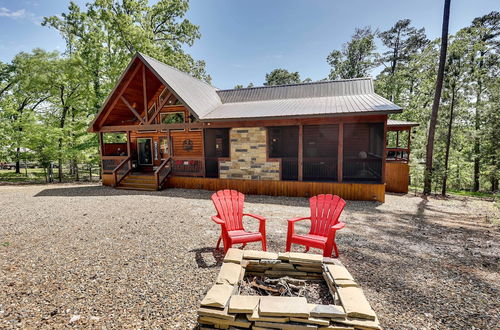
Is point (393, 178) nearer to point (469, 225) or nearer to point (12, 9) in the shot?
point (469, 225)

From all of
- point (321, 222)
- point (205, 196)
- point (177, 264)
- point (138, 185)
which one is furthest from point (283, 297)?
point (138, 185)

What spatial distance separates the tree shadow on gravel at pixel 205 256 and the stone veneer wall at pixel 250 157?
6.18 metres

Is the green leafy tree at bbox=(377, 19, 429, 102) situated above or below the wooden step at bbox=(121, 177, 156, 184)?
above

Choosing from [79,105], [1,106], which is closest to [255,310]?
[79,105]

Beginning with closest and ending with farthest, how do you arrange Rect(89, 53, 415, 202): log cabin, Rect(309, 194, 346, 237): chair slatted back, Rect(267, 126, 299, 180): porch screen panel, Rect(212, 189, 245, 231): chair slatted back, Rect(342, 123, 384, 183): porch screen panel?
Rect(309, 194, 346, 237): chair slatted back < Rect(212, 189, 245, 231): chair slatted back < Rect(89, 53, 415, 202): log cabin < Rect(342, 123, 384, 183): porch screen panel < Rect(267, 126, 299, 180): porch screen panel

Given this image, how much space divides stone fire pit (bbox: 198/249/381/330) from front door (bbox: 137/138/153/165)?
1319cm

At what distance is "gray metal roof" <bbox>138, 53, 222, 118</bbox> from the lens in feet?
36.2

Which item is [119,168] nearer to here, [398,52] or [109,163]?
[109,163]

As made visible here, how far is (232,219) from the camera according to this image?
4.71 m

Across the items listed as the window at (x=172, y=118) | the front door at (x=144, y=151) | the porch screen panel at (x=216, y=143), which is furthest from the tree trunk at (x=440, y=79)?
the front door at (x=144, y=151)

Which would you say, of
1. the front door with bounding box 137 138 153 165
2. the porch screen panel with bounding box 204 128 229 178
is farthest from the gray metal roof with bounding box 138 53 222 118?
the front door with bounding box 137 138 153 165

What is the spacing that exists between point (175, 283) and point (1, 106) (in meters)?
22.9

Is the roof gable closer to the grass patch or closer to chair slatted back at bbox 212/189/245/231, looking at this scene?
chair slatted back at bbox 212/189/245/231

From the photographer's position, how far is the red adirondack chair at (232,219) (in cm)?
418
